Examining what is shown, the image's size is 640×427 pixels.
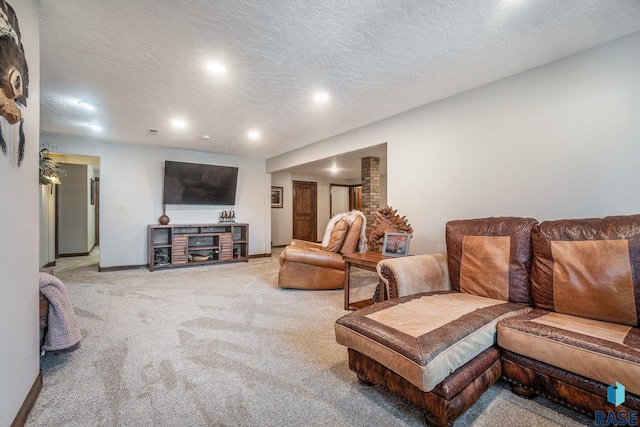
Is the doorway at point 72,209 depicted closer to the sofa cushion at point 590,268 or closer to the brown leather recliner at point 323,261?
the brown leather recliner at point 323,261

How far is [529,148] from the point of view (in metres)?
2.38

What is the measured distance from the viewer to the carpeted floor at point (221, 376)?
1.41 metres

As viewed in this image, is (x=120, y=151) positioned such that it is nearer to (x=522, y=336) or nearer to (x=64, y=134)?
(x=64, y=134)

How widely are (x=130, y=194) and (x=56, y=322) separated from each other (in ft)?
12.5

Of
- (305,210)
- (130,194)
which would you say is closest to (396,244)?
(130,194)

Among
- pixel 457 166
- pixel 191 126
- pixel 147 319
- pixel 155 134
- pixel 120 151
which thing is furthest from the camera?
pixel 120 151

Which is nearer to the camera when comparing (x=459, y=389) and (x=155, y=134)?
(x=459, y=389)

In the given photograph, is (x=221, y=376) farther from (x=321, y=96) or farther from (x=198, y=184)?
(x=198, y=184)

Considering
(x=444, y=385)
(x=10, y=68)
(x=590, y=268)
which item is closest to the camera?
(x=10, y=68)

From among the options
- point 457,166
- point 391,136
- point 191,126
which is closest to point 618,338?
point 457,166

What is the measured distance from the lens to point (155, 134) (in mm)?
4426

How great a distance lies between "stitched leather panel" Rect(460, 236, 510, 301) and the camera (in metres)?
1.98

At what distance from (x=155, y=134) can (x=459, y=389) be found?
4.99m

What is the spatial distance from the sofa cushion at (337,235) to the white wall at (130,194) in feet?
10.9
